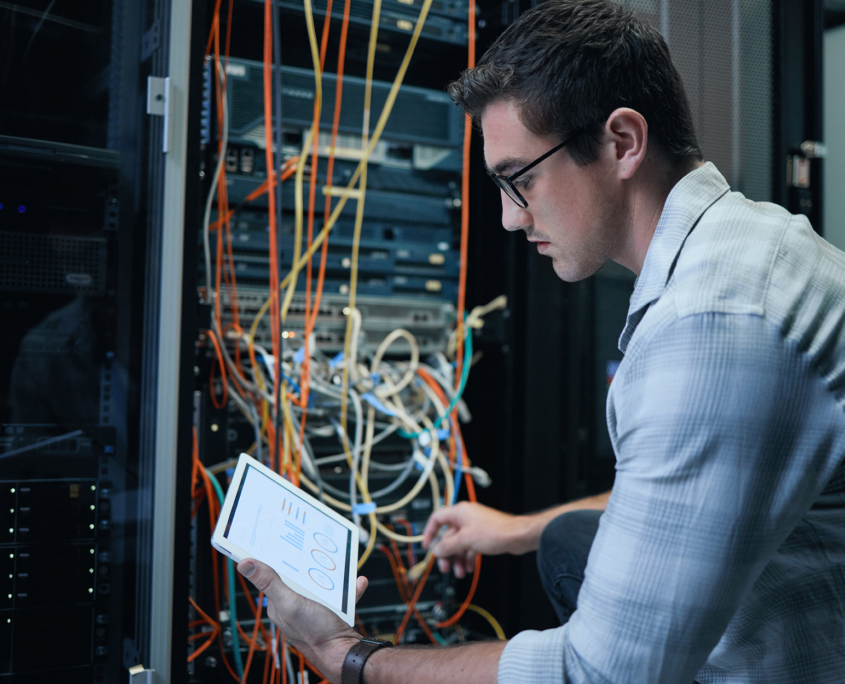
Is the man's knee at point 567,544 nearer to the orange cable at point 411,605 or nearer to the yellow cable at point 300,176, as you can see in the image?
the orange cable at point 411,605

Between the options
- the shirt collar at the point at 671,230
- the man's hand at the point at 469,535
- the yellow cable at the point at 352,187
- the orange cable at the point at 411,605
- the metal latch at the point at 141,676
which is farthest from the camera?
the orange cable at the point at 411,605

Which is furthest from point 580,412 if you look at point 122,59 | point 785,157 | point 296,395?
point 122,59

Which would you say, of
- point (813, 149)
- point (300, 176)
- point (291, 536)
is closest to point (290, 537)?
point (291, 536)

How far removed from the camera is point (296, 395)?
4.79 feet

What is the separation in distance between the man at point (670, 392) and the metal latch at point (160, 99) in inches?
17.6

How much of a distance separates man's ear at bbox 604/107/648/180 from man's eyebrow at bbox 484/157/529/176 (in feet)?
0.35

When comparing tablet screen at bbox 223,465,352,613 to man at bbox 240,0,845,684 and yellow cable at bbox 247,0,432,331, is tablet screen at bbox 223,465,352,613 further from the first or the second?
yellow cable at bbox 247,0,432,331

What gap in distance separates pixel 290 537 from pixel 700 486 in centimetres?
51

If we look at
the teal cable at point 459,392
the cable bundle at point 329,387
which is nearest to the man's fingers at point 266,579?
the cable bundle at point 329,387

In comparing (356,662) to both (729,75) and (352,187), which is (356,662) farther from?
(729,75)

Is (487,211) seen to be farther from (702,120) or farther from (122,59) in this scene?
(122,59)

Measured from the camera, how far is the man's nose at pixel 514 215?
3.11 feet

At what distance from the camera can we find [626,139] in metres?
0.86

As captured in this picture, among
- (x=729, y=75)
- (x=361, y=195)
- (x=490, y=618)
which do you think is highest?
(x=729, y=75)
